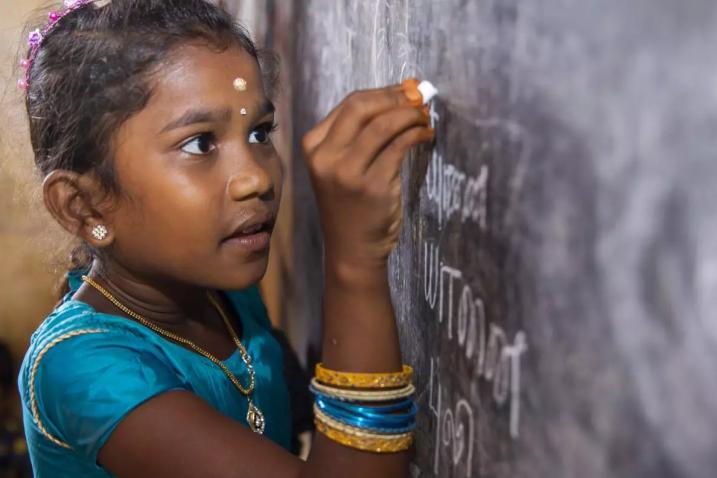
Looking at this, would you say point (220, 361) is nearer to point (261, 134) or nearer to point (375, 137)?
point (261, 134)

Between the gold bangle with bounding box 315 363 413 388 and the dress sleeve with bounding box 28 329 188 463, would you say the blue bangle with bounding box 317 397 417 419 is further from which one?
the dress sleeve with bounding box 28 329 188 463

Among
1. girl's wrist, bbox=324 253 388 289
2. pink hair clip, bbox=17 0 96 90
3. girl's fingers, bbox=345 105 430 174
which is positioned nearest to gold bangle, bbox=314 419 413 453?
girl's wrist, bbox=324 253 388 289

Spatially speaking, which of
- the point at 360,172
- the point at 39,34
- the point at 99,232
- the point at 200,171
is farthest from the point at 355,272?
the point at 39,34

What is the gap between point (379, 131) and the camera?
778 mm

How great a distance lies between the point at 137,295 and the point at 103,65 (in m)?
0.27

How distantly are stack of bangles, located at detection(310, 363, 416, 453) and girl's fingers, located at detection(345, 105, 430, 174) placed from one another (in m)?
0.19

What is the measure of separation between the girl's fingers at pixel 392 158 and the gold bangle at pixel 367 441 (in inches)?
8.8

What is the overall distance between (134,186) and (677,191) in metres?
0.64

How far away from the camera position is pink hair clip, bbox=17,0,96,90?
107 cm

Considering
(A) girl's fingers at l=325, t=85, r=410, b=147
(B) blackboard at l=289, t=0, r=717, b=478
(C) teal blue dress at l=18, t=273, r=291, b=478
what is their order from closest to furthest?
(B) blackboard at l=289, t=0, r=717, b=478 → (A) girl's fingers at l=325, t=85, r=410, b=147 → (C) teal blue dress at l=18, t=273, r=291, b=478

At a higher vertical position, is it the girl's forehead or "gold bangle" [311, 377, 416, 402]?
the girl's forehead

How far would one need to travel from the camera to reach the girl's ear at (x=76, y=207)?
39.3 inches

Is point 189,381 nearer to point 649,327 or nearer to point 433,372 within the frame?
point 433,372

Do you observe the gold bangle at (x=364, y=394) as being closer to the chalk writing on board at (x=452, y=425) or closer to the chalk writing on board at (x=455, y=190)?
the chalk writing on board at (x=452, y=425)
